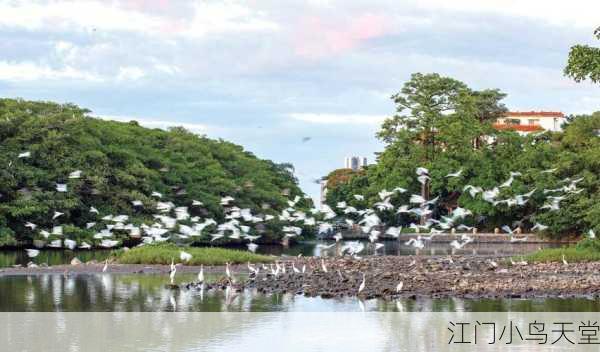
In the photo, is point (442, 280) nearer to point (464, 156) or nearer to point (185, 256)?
point (185, 256)

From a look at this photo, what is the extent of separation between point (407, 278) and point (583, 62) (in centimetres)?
801

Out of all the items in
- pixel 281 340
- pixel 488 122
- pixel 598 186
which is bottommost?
pixel 281 340

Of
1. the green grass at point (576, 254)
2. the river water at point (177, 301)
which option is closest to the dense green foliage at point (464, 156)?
the green grass at point (576, 254)

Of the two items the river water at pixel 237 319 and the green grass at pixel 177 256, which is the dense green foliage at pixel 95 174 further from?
the river water at pixel 237 319

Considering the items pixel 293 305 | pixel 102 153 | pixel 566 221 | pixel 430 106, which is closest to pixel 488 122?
pixel 430 106

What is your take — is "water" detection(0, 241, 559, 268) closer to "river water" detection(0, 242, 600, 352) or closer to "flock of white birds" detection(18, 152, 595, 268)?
"flock of white birds" detection(18, 152, 595, 268)

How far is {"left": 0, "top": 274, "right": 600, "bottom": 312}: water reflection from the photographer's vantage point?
24.9 metres

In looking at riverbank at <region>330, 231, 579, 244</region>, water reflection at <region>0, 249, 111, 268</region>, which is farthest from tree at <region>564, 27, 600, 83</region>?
riverbank at <region>330, 231, 579, 244</region>

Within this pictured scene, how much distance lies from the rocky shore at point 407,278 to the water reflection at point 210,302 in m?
0.91

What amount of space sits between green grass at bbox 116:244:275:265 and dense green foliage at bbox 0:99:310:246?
12.9 meters

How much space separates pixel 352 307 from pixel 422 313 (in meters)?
2.07

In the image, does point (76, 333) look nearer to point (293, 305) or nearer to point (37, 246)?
point (293, 305)

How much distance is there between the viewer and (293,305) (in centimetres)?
2569

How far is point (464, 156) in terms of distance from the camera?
6869cm
